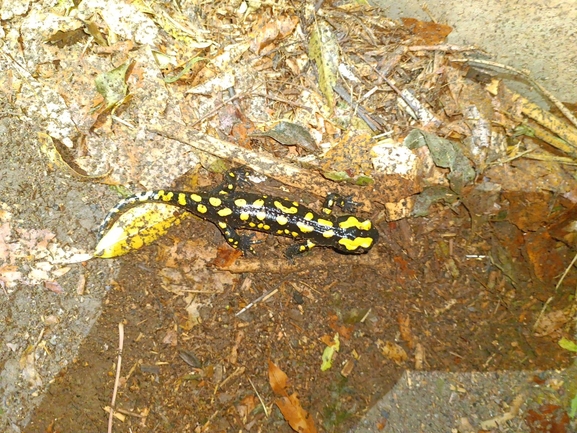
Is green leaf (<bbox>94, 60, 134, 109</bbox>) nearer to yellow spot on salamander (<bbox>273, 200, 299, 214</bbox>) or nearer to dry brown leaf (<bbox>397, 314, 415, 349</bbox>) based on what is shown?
yellow spot on salamander (<bbox>273, 200, 299, 214</bbox>)

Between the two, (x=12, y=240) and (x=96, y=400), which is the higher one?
(x=12, y=240)

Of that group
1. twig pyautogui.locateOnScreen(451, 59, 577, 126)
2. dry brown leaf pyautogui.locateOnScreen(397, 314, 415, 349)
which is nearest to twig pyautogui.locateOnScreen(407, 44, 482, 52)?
twig pyautogui.locateOnScreen(451, 59, 577, 126)

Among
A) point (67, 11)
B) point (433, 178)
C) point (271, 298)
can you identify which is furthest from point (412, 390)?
point (67, 11)

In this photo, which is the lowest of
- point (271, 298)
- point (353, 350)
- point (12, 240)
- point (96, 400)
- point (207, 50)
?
point (96, 400)

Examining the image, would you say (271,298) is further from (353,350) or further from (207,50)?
(207,50)

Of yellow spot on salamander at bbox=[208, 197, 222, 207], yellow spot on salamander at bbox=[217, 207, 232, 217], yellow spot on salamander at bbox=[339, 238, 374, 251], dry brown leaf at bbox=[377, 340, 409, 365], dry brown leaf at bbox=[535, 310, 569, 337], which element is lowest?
dry brown leaf at bbox=[377, 340, 409, 365]

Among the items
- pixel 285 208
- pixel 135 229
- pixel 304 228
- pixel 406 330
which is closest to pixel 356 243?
pixel 304 228
